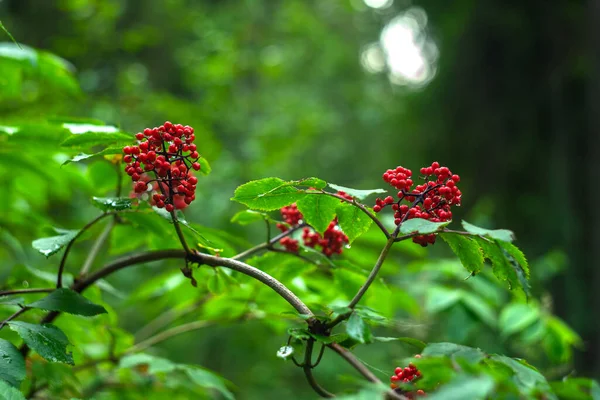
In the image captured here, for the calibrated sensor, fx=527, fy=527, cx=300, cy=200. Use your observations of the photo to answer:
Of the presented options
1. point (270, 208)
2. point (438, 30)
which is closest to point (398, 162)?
point (438, 30)

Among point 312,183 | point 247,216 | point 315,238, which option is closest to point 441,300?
point 315,238

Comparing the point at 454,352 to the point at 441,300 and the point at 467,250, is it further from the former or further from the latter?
the point at 441,300

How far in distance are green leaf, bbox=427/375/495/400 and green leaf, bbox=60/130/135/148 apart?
0.74 m

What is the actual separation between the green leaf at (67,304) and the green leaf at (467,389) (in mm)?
686

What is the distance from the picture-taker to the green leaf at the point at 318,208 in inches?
39.3

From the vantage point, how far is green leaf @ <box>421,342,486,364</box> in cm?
78

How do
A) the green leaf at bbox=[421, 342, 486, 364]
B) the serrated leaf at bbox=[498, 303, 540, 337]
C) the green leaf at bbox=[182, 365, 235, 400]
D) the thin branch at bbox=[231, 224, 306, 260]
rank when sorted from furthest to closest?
the serrated leaf at bbox=[498, 303, 540, 337]
the green leaf at bbox=[182, 365, 235, 400]
the thin branch at bbox=[231, 224, 306, 260]
the green leaf at bbox=[421, 342, 486, 364]

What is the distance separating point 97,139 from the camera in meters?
1.05

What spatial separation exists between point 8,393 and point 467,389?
2.17ft

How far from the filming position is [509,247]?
2.84ft

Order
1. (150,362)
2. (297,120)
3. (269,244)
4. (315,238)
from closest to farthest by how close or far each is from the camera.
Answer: (269,244) → (315,238) → (150,362) → (297,120)

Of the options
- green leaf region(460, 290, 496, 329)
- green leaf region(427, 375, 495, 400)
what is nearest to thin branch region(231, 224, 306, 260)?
green leaf region(427, 375, 495, 400)

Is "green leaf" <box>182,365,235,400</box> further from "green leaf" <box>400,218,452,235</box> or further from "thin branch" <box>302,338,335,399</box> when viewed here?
"green leaf" <box>400,218,452,235</box>

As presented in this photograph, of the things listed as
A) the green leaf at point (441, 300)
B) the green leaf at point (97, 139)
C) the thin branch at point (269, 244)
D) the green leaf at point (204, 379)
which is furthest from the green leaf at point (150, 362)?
the green leaf at point (441, 300)
